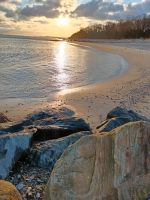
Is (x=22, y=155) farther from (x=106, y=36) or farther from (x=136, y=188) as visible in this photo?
(x=106, y=36)

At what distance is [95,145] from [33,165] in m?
1.86

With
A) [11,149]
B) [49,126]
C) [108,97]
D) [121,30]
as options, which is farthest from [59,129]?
[121,30]

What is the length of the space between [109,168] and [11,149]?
6.54 ft

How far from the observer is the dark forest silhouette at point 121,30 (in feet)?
227

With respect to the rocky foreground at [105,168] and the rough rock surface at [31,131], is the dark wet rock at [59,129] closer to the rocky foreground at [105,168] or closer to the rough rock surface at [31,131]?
the rough rock surface at [31,131]

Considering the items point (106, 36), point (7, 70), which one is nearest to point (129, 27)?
point (106, 36)

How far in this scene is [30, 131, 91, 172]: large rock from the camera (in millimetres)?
5461

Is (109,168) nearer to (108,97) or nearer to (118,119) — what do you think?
(118,119)

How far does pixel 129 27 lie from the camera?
75312 millimetres

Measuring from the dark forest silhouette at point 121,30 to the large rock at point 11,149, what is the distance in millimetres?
61139

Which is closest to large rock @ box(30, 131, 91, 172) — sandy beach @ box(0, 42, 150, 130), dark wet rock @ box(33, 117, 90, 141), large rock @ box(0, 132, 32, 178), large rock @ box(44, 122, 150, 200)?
large rock @ box(0, 132, 32, 178)

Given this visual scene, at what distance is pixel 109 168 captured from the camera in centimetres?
375

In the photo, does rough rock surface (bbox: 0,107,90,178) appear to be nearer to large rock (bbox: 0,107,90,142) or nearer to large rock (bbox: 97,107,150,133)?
large rock (bbox: 0,107,90,142)

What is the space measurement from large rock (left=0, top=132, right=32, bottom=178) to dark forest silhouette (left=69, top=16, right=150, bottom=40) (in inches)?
2407
